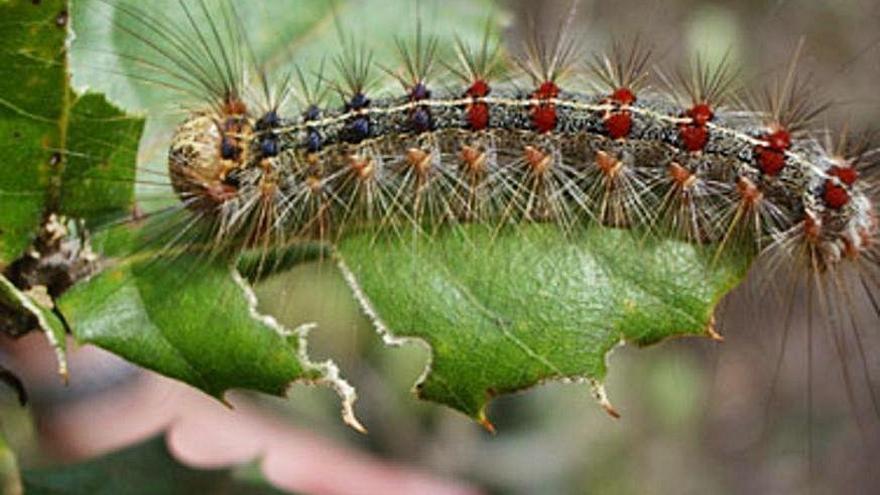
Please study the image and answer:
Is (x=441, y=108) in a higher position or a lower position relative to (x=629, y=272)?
higher

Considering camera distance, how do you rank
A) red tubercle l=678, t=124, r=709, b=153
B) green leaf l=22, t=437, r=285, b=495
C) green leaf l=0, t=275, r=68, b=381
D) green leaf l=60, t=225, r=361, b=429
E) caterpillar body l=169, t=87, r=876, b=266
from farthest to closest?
red tubercle l=678, t=124, r=709, b=153
caterpillar body l=169, t=87, r=876, b=266
green leaf l=22, t=437, r=285, b=495
green leaf l=60, t=225, r=361, b=429
green leaf l=0, t=275, r=68, b=381

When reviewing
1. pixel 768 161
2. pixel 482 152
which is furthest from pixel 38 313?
pixel 768 161

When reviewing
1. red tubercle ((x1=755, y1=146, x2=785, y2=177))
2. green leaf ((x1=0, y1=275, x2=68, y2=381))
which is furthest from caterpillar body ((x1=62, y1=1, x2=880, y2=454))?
green leaf ((x1=0, y1=275, x2=68, y2=381))

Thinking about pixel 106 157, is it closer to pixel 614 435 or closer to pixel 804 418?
pixel 614 435

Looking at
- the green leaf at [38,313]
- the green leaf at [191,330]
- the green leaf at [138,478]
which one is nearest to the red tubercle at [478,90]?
the green leaf at [191,330]

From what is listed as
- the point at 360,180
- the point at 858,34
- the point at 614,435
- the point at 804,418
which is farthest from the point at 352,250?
the point at 858,34

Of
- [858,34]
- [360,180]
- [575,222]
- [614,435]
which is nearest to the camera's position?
[575,222]

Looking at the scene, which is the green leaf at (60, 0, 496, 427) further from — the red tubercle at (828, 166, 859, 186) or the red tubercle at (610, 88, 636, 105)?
the red tubercle at (828, 166, 859, 186)

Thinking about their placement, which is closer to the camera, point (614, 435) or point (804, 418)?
point (614, 435)
